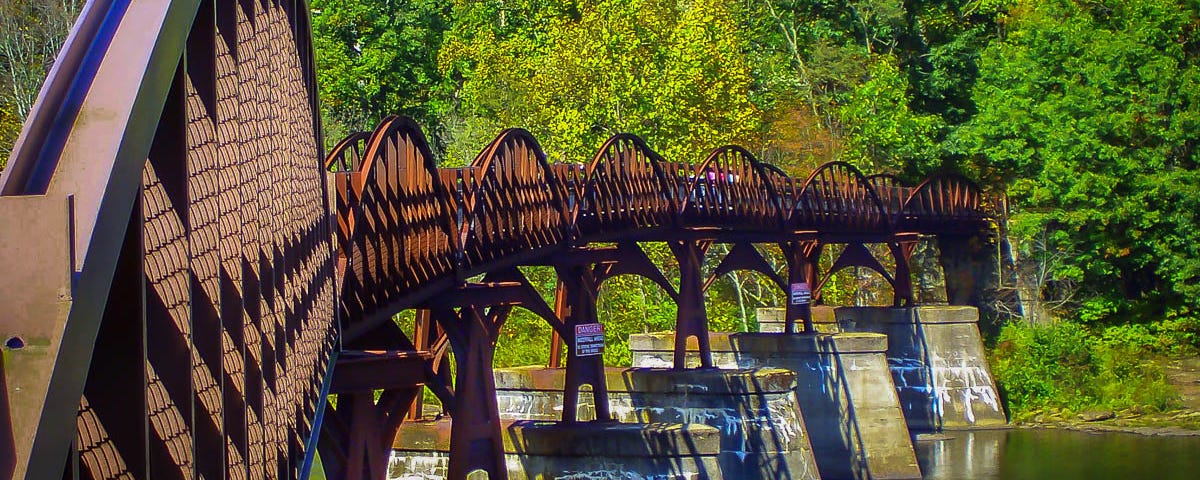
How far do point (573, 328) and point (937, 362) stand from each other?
76.3 ft

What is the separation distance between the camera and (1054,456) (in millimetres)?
39438

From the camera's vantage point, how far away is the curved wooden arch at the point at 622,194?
27.4m

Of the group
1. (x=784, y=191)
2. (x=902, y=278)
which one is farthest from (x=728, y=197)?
(x=902, y=278)

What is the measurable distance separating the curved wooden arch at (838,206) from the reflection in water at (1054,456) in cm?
604

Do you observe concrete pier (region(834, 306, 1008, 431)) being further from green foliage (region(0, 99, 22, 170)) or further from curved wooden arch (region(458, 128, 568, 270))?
green foliage (region(0, 99, 22, 170))

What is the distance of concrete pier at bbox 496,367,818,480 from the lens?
108 ft

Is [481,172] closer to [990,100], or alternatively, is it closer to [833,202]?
[833,202]

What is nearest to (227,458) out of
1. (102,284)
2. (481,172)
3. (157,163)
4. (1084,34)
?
(157,163)

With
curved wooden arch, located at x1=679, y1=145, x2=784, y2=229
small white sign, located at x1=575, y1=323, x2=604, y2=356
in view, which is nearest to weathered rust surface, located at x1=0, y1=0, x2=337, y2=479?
small white sign, located at x1=575, y1=323, x2=604, y2=356

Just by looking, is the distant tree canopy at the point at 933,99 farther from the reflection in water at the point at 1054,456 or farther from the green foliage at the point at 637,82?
the reflection in water at the point at 1054,456

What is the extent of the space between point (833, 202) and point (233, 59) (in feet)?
124

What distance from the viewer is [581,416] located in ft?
109

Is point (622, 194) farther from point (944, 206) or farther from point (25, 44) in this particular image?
point (944, 206)

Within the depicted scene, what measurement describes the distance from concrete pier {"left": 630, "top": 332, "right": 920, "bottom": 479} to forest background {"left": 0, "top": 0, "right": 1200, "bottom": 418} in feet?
26.5
